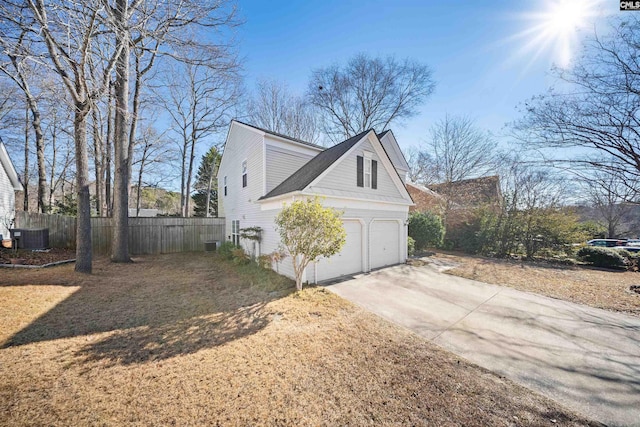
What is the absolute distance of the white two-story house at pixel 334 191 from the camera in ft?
26.9

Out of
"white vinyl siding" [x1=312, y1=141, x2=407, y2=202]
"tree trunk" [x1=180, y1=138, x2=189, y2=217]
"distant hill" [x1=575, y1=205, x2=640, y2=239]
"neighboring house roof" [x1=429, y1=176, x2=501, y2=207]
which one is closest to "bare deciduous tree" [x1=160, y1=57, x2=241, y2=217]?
"tree trunk" [x1=180, y1=138, x2=189, y2=217]

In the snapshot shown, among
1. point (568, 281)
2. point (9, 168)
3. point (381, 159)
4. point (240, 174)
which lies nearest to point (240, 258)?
point (240, 174)

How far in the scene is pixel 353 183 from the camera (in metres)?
9.02

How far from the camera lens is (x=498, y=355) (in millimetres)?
3957

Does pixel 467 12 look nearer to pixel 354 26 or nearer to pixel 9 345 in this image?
pixel 354 26

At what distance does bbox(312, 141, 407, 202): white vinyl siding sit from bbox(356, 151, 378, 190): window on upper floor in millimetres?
133

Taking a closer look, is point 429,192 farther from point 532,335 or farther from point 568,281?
point 532,335

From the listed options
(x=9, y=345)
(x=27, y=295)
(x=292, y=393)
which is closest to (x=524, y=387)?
(x=292, y=393)

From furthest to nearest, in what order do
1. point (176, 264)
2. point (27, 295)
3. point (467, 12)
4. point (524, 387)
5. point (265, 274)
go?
1. point (176, 264)
2. point (265, 274)
3. point (467, 12)
4. point (27, 295)
5. point (524, 387)

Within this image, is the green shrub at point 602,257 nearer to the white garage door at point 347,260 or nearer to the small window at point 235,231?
the white garage door at point 347,260

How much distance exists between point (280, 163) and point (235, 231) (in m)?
5.61

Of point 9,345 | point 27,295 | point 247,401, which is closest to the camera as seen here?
point 247,401

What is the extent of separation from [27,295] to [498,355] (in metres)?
10.3

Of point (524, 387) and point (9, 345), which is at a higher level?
point (9, 345)
